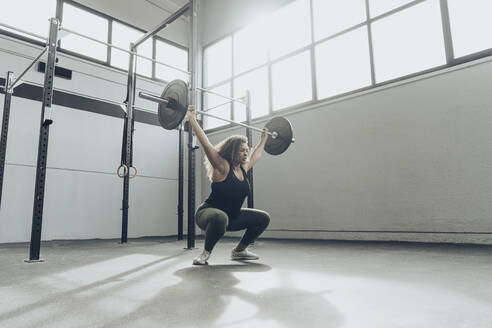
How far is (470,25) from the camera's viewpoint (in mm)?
3867

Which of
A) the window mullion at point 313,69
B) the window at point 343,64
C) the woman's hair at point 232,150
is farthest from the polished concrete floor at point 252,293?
the window mullion at point 313,69

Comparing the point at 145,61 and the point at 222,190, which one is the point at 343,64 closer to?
the point at 222,190

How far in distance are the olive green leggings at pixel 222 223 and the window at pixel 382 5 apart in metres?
3.42

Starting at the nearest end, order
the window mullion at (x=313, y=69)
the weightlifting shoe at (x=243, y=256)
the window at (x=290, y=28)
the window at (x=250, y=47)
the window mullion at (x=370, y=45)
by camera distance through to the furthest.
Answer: the weightlifting shoe at (x=243, y=256) < the window mullion at (x=370, y=45) < the window mullion at (x=313, y=69) < the window at (x=290, y=28) < the window at (x=250, y=47)

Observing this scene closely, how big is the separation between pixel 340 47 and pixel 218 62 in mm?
2801

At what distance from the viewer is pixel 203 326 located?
1.15 metres

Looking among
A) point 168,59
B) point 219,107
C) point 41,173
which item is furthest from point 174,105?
point 168,59

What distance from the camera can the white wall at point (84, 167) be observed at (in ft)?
15.1

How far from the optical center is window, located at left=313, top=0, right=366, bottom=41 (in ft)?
15.8

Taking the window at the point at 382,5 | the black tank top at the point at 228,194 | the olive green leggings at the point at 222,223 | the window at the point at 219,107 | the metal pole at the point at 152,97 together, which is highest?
the window at the point at 382,5

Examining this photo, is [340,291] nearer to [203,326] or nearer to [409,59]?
[203,326]

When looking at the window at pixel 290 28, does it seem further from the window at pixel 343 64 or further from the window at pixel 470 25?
the window at pixel 470 25

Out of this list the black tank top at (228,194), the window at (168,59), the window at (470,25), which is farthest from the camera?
the window at (168,59)

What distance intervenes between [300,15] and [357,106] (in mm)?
1952
